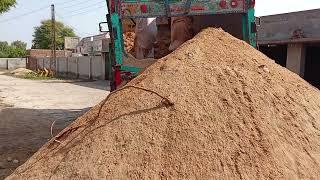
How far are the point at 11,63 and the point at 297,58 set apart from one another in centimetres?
5665

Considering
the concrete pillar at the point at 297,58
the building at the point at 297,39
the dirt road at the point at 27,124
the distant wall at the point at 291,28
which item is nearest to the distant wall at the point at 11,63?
the dirt road at the point at 27,124

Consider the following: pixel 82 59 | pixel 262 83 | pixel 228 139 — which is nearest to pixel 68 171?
pixel 228 139

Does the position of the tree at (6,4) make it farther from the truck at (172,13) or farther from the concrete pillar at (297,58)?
the truck at (172,13)

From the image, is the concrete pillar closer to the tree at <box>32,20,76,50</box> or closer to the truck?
the truck

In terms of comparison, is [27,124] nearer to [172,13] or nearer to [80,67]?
[172,13]

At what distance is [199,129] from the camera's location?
368 centimetres

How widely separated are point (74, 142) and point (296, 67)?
12822 mm

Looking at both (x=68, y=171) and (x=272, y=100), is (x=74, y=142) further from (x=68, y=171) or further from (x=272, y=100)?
(x=272, y=100)

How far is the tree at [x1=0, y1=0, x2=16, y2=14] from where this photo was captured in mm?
18700

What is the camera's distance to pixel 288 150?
367 cm

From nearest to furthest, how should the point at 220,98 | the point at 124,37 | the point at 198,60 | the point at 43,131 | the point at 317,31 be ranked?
the point at 220,98 → the point at 198,60 → the point at 124,37 → the point at 43,131 → the point at 317,31

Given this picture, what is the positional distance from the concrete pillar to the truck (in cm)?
959

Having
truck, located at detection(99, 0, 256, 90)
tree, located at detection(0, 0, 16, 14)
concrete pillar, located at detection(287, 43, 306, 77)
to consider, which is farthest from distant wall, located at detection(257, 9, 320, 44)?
tree, located at detection(0, 0, 16, 14)

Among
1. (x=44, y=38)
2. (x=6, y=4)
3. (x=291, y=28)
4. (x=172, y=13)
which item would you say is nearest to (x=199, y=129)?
(x=172, y=13)
